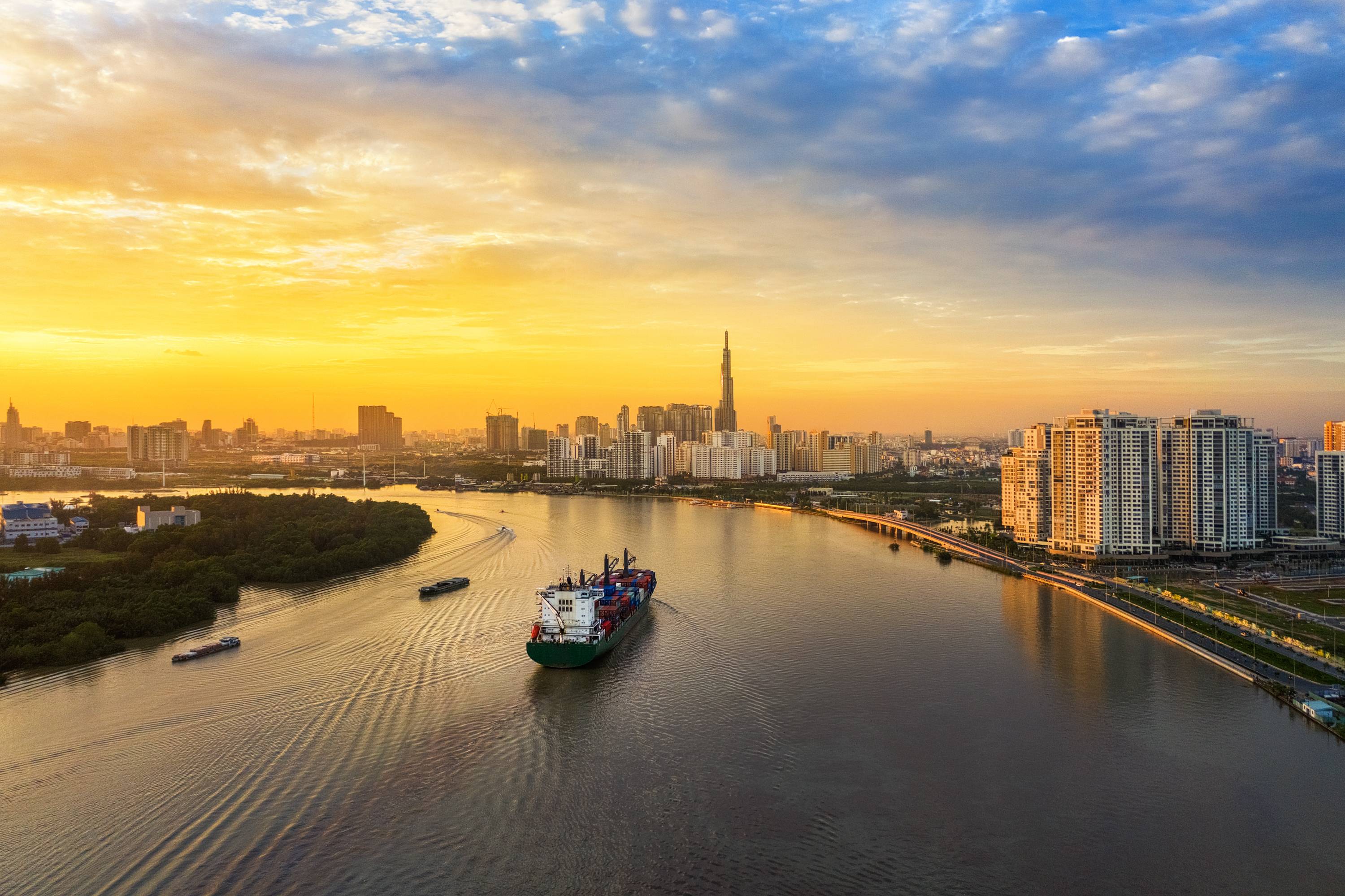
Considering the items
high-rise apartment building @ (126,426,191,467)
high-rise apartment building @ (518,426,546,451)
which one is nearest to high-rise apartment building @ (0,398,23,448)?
high-rise apartment building @ (126,426,191,467)

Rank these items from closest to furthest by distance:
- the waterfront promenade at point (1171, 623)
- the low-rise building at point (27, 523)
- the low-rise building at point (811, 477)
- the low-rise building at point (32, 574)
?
the waterfront promenade at point (1171, 623)
the low-rise building at point (32, 574)
the low-rise building at point (27, 523)
the low-rise building at point (811, 477)

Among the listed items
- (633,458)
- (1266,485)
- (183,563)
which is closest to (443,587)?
(183,563)

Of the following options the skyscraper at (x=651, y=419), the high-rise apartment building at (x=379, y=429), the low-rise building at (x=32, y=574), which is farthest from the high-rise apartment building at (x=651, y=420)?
the low-rise building at (x=32, y=574)

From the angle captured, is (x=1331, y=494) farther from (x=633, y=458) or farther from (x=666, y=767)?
(x=633, y=458)

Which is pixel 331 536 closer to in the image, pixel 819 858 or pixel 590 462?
pixel 819 858

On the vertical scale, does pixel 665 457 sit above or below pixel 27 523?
above

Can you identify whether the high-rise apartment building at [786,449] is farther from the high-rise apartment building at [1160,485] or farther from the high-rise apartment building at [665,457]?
the high-rise apartment building at [1160,485]

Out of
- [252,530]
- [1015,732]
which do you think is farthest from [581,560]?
[1015,732]
